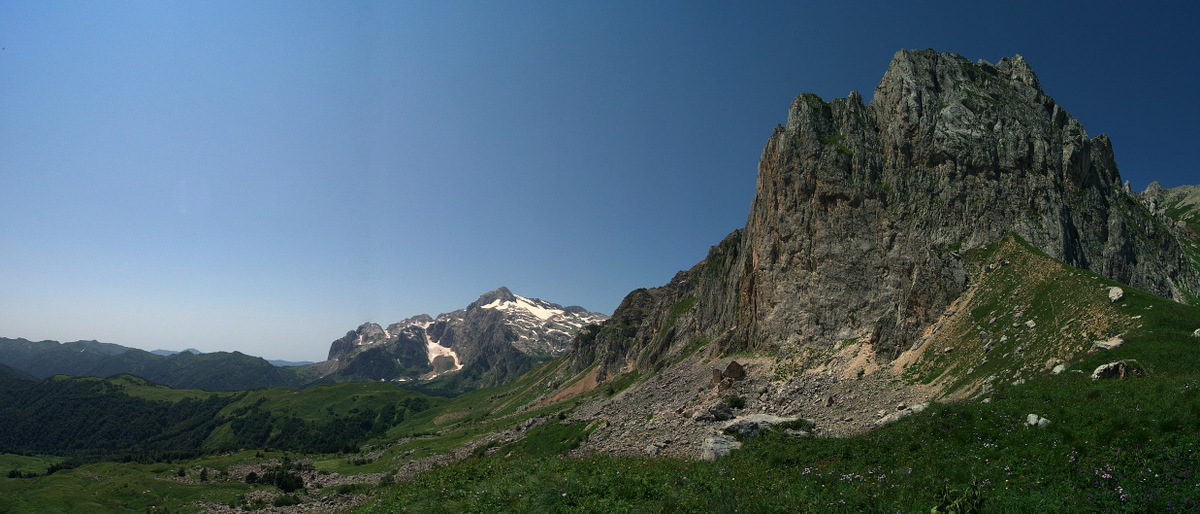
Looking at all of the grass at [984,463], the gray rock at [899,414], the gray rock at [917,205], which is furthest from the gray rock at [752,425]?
the gray rock at [917,205]

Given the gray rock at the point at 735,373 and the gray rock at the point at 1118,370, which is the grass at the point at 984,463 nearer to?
the gray rock at the point at 1118,370

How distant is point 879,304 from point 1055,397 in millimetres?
48246

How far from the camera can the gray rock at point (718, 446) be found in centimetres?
2406

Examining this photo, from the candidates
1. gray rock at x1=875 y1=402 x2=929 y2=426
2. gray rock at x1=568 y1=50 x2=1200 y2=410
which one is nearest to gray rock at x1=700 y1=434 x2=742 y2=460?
gray rock at x1=875 y1=402 x2=929 y2=426

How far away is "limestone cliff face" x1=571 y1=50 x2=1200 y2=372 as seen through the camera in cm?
6091

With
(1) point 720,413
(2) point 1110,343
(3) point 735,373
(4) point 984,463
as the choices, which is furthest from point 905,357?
(4) point 984,463

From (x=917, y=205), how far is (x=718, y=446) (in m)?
62.8

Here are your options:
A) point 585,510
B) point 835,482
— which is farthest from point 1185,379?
point 585,510

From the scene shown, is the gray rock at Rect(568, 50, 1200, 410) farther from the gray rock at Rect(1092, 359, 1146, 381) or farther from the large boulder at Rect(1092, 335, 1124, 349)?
the gray rock at Rect(1092, 359, 1146, 381)

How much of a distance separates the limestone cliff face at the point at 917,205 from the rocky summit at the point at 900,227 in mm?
221

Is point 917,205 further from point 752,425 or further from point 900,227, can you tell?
point 752,425

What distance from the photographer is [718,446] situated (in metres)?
24.8

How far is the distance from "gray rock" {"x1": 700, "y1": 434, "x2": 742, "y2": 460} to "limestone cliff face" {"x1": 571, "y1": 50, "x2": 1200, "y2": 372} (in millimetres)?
37744

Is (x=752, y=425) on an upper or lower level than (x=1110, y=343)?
Answer: lower
